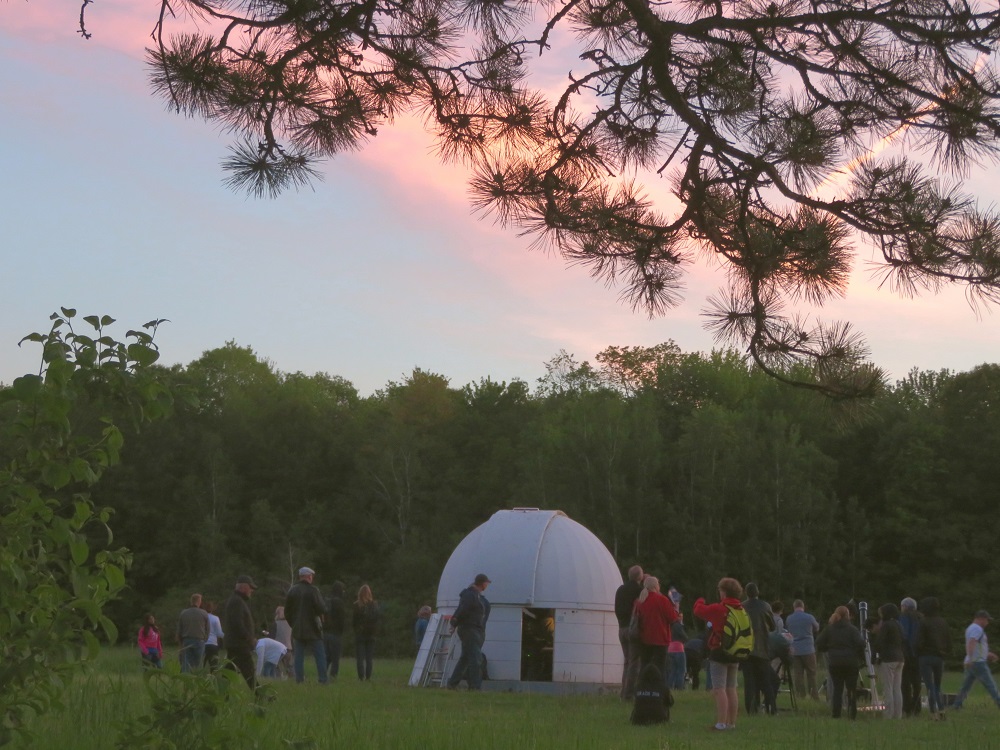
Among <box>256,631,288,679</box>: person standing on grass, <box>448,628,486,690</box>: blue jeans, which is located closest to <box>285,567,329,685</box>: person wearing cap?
<box>448,628,486,690</box>: blue jeans

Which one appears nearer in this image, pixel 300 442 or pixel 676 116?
pixel 676 116

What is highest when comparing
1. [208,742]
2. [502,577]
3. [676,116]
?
[676,116]

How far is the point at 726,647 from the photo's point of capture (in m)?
→ 12.7

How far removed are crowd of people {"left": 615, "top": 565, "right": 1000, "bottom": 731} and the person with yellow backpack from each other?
10mm

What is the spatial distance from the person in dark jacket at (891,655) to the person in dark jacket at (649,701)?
10.7ft

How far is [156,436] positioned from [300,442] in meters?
7.38

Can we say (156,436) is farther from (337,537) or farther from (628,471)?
(628,471)

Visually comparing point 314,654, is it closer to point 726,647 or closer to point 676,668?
point 676,668

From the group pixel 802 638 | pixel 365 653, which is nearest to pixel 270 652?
→ pixel 365 653

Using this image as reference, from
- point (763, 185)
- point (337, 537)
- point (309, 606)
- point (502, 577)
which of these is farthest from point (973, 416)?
point (763, 185)

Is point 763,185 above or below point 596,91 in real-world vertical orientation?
below

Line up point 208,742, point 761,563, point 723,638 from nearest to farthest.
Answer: point 208,742 < point 723,638 < point 761,563

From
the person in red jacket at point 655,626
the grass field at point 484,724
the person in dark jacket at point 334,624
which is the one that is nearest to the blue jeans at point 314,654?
the grass field at point 484,724

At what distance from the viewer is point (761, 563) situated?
50781mm
